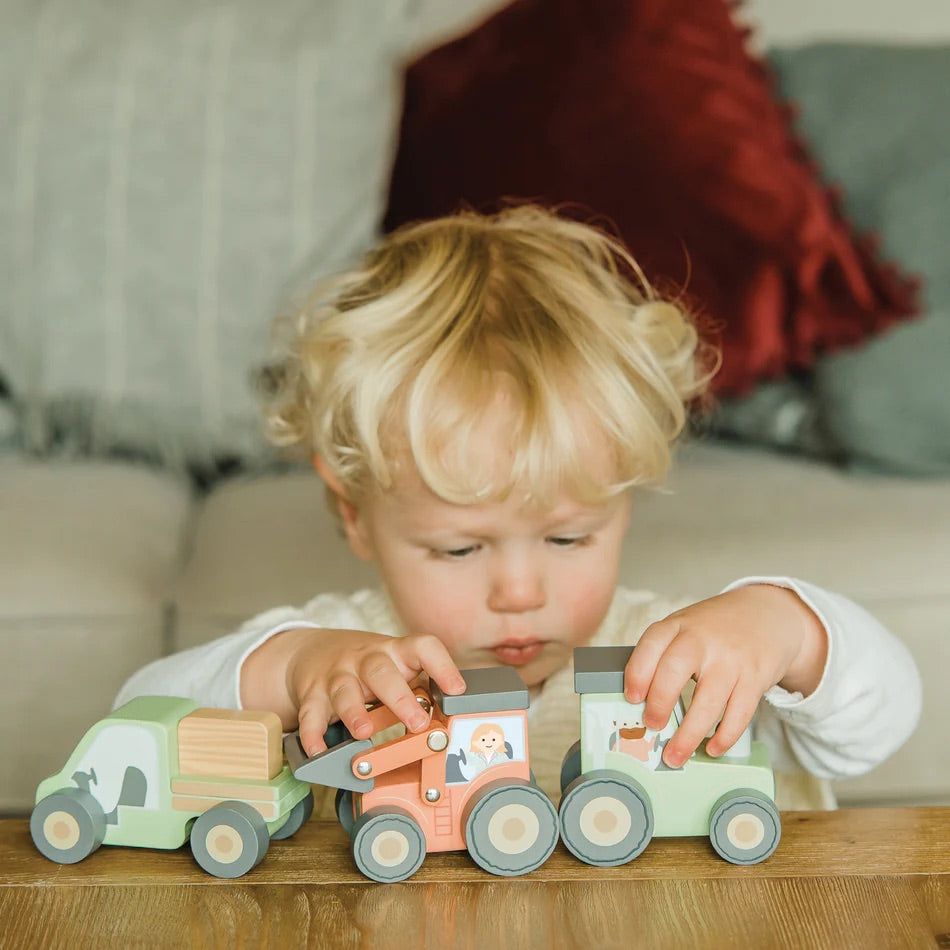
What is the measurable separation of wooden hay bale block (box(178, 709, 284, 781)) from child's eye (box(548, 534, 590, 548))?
0.31 meters

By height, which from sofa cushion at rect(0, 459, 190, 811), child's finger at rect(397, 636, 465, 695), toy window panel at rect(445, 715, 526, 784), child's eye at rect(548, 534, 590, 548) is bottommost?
sofa cushion at rect(0, 459, 190, 811)

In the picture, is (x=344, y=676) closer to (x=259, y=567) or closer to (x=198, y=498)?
(x=259, y=567)

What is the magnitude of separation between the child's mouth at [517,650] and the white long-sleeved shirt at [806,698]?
97 millimetres

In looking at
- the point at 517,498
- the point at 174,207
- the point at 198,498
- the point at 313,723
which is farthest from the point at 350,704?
the point at 174,207

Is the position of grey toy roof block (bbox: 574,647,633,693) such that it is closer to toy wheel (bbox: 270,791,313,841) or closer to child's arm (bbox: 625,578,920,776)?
child's arm (bbox: 625,578,920,776)

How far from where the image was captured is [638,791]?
0.73 metres

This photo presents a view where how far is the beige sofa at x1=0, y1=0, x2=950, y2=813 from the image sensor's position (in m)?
1.38

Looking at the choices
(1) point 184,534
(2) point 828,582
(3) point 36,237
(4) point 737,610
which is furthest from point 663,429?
(3) point 36,237

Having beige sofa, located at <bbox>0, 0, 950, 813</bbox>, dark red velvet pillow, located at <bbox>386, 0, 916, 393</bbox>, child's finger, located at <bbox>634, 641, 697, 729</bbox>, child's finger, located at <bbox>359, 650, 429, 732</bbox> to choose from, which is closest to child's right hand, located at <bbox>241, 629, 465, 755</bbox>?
child's finger, located at <bbox>359, 650, 429, 732</bbox>

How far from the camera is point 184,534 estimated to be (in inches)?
63.6

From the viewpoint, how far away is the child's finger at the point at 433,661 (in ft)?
2.41

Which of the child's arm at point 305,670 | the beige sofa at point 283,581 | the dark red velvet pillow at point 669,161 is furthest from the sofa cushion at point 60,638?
the dark red velvet pillow at point 669,161

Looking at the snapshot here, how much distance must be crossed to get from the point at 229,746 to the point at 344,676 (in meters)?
→ 0.09

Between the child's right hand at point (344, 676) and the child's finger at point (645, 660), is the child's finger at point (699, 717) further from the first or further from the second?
the child's right hand at point (344, 676)
